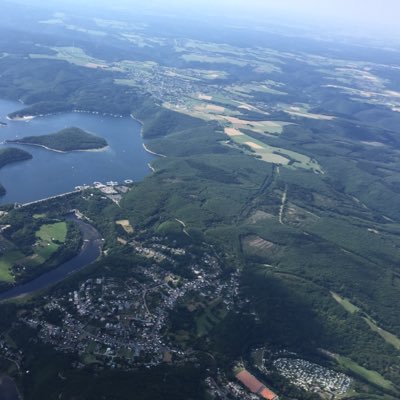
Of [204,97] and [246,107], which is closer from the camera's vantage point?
[246,107]

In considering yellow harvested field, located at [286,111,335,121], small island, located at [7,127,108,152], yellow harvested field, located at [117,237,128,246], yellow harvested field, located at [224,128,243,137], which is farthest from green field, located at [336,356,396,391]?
yellow harvested field, located at [286,111,335,121]

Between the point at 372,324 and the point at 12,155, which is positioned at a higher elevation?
the point at 12,155

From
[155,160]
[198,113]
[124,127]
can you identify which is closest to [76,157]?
[155,160]

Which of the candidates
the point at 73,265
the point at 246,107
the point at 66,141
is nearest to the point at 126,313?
the point at 73,265

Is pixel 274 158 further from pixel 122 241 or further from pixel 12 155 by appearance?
pixel 12 155

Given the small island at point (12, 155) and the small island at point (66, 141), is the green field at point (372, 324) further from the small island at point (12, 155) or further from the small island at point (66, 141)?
the small island at point (66, 141)

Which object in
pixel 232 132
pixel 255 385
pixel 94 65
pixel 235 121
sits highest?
pixel 94 65

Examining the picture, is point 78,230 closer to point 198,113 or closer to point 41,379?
point 41,379
